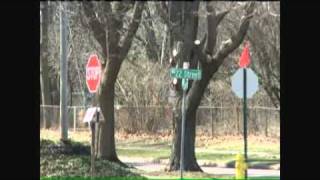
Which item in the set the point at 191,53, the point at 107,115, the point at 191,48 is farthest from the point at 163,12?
the point at 107,115

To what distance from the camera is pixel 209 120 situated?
45.2m

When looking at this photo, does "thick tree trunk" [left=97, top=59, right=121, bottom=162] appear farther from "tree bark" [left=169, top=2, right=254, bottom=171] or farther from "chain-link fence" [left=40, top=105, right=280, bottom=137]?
"chain-link fence" [left=40, top=105, right=280, bottom=137]

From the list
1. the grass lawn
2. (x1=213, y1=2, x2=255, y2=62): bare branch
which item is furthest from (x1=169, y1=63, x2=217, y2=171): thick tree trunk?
the grass lawn

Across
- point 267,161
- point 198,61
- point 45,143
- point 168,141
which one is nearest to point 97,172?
point 45,143

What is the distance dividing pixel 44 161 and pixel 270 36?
19981mm

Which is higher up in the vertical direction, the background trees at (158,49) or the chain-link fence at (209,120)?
the background trees at (158,49)

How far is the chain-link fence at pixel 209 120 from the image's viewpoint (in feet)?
144

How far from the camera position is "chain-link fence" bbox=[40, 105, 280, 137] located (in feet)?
144

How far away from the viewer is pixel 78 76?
1722 inches

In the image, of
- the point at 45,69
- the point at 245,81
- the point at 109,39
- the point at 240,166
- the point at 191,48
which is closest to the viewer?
the point at 240,166

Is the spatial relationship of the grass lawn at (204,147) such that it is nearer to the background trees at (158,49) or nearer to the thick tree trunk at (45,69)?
the background trees at (158,49)

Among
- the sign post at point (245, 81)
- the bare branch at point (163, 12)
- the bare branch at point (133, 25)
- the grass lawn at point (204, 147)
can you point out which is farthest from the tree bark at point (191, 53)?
the grass lawn at point (204, 147)

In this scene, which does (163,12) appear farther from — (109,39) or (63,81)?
(63,81)

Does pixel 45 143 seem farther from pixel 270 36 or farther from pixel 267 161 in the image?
pixel 270 36
